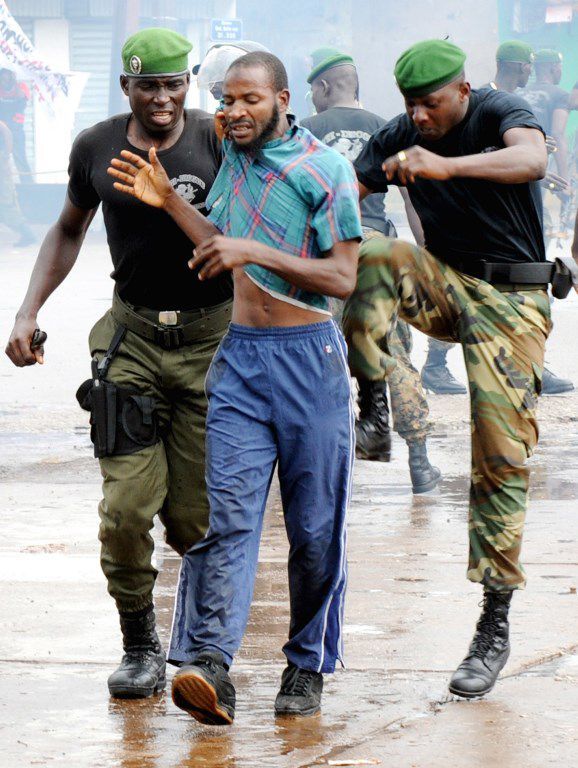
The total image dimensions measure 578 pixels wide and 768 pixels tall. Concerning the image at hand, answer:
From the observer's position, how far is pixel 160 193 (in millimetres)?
4492

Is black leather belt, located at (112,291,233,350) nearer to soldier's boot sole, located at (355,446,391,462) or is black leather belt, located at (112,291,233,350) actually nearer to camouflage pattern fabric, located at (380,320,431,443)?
soldier's boot sole, located at (355,446,391,462)

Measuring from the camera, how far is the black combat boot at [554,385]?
11093 millimetres

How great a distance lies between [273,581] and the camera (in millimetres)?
6129

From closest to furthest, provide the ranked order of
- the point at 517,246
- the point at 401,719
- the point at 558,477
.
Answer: the point at 401,719, the point at 517,246, the point at 558,477

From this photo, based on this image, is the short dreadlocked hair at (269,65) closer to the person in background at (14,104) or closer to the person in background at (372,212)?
the person in background at (372,212)

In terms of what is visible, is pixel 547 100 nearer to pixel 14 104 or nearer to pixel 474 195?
pixel 474 195

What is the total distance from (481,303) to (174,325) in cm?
97

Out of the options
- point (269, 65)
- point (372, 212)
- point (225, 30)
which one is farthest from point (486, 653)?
point (225, 30)

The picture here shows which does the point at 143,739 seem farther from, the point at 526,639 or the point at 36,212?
the point at 36,212

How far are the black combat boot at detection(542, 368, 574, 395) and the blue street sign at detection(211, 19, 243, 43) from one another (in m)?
19.1

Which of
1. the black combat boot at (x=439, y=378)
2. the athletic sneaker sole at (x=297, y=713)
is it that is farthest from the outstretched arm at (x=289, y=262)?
the black combat boot at (x=439, y=378)

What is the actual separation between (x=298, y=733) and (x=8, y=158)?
21739 millimetres

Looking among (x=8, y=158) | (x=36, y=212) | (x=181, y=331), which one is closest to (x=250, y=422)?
(x=181, y=331)

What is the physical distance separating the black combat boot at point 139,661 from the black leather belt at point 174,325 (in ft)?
2.85
